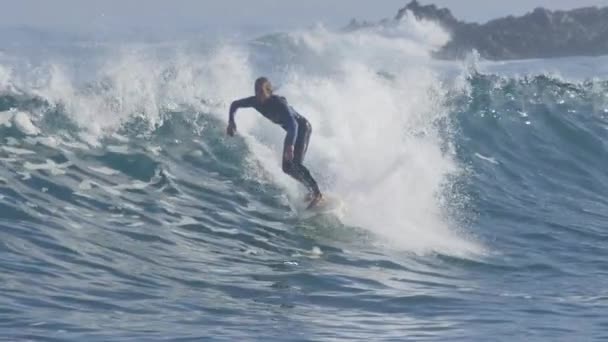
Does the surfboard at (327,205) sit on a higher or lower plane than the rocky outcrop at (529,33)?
lower

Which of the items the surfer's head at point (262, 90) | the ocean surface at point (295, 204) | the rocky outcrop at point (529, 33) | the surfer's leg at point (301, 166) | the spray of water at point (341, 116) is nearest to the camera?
the ocean surface at point (295, 204)

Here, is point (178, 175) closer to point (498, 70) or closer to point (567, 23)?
point (498, 70)

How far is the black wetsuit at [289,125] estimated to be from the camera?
41.3 feet

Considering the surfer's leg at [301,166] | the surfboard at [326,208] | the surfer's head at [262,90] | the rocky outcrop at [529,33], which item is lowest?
the surfboard at [326,208]

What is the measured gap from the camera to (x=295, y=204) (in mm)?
12875

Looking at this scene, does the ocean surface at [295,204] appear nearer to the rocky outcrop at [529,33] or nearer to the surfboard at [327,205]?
the surfboard at [327,205]

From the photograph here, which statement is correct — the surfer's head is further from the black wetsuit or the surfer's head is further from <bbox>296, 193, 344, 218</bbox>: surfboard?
<bbox>296, 193, 344, 218</bbox>: surfboard

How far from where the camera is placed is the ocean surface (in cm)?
847

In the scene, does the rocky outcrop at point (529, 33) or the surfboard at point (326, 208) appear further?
the rocky outcrop at point (529, 33)

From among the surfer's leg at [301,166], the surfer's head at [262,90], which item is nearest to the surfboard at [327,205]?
the surfer's leg at [301,166]

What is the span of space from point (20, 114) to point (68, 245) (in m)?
4.84

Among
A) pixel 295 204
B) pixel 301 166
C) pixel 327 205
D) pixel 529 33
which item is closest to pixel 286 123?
pixel 301 166

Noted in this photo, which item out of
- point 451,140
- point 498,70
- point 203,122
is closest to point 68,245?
point 203,122

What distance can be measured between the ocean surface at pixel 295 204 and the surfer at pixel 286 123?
406 mm
